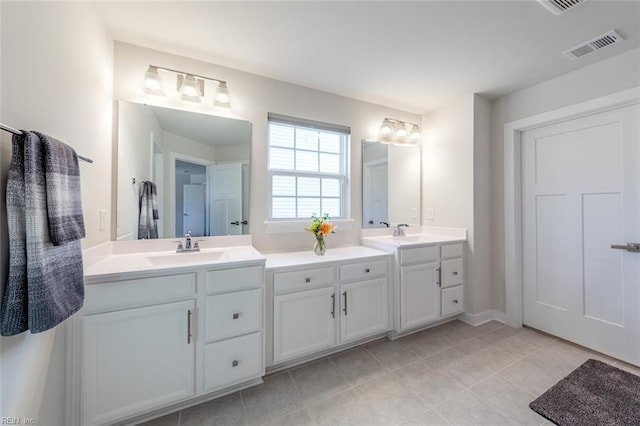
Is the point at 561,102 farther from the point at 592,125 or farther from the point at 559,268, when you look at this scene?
the point at 559,268

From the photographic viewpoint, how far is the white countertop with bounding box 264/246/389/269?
1902 millimetres


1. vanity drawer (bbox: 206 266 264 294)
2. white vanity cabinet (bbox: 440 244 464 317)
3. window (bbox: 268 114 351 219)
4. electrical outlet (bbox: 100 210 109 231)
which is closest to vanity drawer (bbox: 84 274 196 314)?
vanity drawer (bbox: 206 266 264 294)

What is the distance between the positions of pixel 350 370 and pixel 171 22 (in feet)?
8.73

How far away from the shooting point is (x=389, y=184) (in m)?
2.88

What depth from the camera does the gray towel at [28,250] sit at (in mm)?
801

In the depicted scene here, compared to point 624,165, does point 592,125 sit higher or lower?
higher

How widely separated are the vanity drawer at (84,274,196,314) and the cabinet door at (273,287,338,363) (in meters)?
0.60

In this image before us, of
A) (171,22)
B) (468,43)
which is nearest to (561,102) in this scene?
(468,43)

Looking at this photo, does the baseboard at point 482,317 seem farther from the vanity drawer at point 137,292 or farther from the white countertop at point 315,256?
the vanity drawer at point 137,292

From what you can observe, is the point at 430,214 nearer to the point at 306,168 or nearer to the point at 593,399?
the point at 306,168

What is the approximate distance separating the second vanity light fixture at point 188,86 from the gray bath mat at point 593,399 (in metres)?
2.96

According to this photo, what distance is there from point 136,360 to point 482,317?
297cm

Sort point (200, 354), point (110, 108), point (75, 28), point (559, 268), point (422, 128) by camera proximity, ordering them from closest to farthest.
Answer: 1. point (75, 28)
2. point (200, 354)
3. point (110, 108)
4. point (559, 268)
5. point (422, 128)

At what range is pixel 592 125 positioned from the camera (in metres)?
2.08
